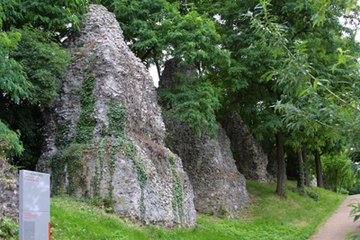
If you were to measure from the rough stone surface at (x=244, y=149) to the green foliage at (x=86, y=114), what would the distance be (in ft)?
47.5

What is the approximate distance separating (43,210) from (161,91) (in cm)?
1376

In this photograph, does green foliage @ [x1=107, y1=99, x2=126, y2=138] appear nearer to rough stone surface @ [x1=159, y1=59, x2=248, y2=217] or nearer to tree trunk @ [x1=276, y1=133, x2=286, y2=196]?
rough stone surface @ [x1=159, y1=59, x2=248, y2=217]

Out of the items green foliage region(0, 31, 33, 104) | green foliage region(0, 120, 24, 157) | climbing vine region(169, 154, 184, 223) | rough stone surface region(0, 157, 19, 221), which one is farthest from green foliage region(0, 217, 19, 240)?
climbing vine region(169, 154, 184, 223)

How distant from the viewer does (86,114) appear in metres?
14.7

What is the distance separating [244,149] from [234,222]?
33.1 ft

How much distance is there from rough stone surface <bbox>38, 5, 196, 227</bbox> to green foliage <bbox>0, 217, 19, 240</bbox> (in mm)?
4443

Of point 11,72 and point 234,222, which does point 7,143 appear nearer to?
point 11,72

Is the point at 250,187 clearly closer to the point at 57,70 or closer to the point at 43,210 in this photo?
the point at 57,70

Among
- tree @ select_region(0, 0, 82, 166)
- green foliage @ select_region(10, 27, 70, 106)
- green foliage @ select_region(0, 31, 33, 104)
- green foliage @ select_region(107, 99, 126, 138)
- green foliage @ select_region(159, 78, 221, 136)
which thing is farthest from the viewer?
green foliage @ select_region(159, 78, 221, 136)

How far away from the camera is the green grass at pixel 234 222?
10594 millimetres

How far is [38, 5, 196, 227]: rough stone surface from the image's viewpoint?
523 inches

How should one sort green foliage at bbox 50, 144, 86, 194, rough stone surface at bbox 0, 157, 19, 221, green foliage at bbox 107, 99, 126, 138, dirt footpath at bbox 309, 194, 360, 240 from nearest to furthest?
rough stone surface at bbox 0, 157, 19, 221
green foliage at bbox 50, 144, 86, 194
green foliage at bbox 107, 99, 126, 138
dirt footpath at bbox 309, 194, 360, 240

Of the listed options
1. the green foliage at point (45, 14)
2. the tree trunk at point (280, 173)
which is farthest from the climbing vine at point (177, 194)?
the tree trunk at point (280, 173)

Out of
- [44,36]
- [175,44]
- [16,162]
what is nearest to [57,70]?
[44,36]
